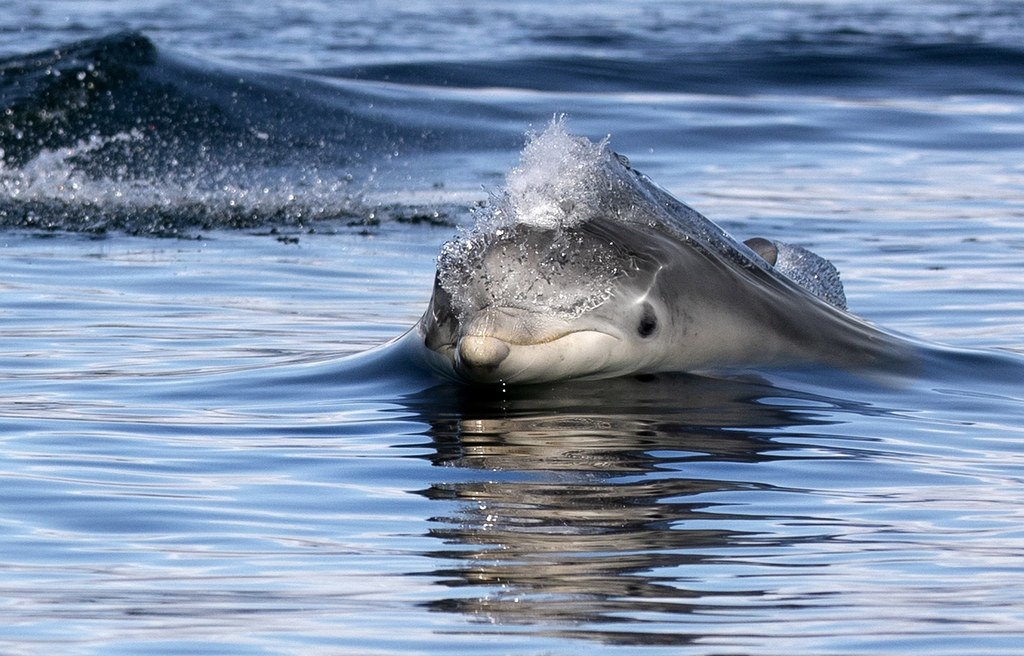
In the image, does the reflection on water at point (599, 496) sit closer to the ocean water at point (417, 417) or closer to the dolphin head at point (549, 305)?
the ocean water at point (417, 417)

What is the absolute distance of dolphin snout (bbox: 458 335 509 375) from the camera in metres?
7.51

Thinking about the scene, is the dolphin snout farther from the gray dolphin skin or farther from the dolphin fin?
the dolphin fin

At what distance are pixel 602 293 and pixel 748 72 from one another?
19069 mm

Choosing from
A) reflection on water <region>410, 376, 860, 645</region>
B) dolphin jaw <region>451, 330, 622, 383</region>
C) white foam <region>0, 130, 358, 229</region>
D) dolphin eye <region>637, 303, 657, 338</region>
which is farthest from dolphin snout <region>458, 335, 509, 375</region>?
white foam <region>0, 130, 358, 229</region>

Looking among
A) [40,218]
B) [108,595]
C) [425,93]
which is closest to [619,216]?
[108,595]

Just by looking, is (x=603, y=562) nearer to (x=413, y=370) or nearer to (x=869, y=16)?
(x=413, y=370)

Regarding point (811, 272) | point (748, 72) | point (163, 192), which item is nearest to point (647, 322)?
point (811, 272)

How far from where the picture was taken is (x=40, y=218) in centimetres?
1527

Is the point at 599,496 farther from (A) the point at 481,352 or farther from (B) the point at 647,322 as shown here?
(B) the point at 647,322

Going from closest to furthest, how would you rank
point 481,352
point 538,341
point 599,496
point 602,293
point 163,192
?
→ point 599,496
point 481,352
point 538,341
point 602,293
point 163,192

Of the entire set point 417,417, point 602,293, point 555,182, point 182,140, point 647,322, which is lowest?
point 417,417

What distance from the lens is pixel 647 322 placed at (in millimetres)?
8016

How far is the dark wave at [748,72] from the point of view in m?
25.2

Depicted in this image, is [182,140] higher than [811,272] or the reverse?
higher
